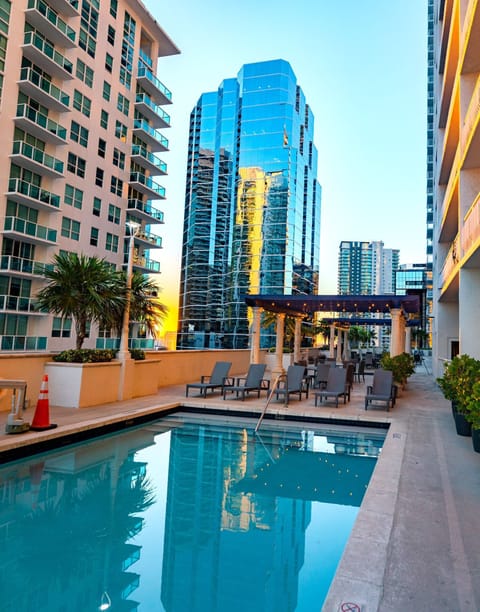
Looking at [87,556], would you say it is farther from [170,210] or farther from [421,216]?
[421,216]

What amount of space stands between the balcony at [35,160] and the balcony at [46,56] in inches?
205

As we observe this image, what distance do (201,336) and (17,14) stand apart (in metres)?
32.4

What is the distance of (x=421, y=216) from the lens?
13438 centimetres

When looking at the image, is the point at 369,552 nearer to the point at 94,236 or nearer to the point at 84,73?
the point at 94,236

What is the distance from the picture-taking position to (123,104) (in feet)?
111

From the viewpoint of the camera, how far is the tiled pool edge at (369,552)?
2.79 m

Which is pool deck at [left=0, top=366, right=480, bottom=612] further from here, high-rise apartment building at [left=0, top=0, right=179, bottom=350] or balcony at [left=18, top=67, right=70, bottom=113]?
balcony at [left=18, top=67, right=70, bottom=113]

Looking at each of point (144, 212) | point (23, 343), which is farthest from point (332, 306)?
point (144, 212)

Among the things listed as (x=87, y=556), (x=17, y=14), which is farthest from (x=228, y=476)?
(x=17, y=14)

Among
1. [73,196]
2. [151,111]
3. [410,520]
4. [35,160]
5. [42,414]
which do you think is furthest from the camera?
[151,111]

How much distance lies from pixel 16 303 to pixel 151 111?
66.9 feet

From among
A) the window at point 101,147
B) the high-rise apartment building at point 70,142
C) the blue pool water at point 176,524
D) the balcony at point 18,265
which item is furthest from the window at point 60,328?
the blue pool water at point 176,524

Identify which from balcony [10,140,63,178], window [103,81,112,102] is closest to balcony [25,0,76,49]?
window [103,81,112,102]

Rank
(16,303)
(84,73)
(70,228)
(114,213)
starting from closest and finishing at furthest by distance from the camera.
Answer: (16,303) → (70,228) → (84,73) → (114,213)
